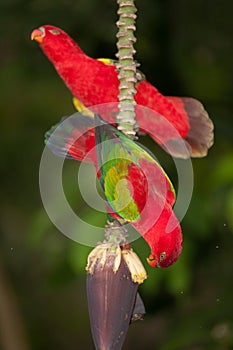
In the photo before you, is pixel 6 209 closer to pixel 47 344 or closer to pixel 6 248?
pixel 6 248

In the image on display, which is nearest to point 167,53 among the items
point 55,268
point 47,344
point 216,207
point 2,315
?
point 216,207

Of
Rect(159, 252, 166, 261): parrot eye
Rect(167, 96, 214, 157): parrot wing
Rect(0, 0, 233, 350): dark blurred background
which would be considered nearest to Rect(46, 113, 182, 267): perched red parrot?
Rect(159, 252, 166, 261): parrot eye

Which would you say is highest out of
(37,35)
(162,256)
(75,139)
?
(37,35)

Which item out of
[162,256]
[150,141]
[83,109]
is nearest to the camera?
[162,256]

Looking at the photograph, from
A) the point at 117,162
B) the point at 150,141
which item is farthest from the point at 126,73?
the point at 150,141

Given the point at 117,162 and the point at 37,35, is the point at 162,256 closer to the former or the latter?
Answer: the point at 117,162

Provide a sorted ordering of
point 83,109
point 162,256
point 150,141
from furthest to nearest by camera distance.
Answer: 1. point 150,141
2. point 83,109
3. point 162,256

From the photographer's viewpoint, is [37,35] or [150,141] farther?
[150,141]
